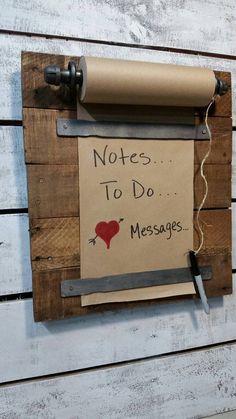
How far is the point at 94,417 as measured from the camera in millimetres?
588

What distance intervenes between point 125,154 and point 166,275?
216 millimetres

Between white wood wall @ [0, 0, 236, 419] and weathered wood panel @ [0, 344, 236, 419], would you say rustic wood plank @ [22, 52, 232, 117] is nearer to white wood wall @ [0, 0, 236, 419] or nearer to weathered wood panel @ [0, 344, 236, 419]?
white wood wall @ [0, 0, 236, 419]

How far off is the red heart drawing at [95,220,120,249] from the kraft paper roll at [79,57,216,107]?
0.62 ft

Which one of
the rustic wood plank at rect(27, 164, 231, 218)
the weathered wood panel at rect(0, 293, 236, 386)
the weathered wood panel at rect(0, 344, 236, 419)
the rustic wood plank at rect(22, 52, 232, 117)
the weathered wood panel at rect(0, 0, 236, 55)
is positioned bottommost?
the weathered wood panel at rect(0, 344, 236, 419)

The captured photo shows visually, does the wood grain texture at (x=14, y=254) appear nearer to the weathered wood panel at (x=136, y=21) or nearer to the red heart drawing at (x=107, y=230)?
the red heart drawing at (x=107, y=230)

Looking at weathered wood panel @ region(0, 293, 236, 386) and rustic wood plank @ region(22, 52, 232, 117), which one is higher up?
rustic wood plank @ region(22, 52, 232, 117)

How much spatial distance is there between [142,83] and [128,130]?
8 cm

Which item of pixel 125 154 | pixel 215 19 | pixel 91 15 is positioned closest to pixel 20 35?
pixel 91 15

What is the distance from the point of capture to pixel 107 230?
55cm

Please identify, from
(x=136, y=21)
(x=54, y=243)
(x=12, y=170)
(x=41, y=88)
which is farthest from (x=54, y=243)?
(x=136, y=21)

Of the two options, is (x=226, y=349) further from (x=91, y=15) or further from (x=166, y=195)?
(x=91, y=15)

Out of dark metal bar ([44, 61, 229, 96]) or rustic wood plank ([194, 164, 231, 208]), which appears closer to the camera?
dark metal bar ([44, 61, 229, 96])

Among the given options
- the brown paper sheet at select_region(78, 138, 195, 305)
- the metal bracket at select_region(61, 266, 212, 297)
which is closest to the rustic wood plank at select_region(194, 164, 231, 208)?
the brown paper sheet at select_region(78, 138, 195, 305)

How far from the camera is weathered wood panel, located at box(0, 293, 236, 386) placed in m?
0.55
